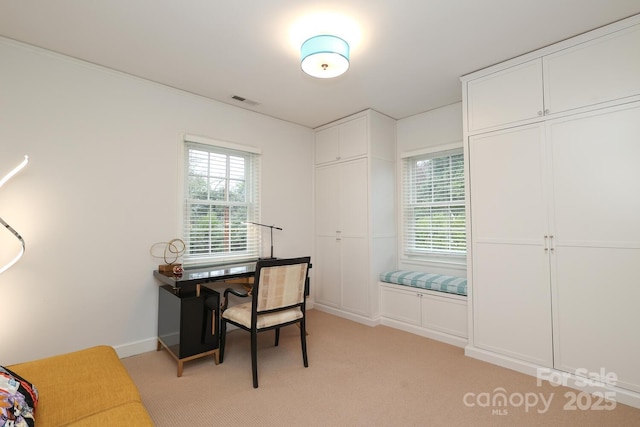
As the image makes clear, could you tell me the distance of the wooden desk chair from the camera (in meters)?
2.38

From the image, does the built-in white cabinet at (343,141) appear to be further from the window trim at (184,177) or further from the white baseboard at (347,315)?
the white baseboard at (347,315)

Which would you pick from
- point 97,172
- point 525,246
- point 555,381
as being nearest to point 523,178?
point 525,246

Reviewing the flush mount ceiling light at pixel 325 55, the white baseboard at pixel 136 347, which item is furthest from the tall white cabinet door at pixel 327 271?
the flush mount ceiling light at pixel 325 55

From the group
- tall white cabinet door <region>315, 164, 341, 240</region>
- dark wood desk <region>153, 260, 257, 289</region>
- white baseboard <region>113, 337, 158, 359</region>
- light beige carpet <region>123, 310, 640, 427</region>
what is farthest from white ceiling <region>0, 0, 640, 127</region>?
light beige carpet <region>123, 310, 640, 427</region>

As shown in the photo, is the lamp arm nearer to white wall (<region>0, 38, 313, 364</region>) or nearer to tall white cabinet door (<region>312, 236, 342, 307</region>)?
white wall (<region>0, 38, 313, 364</region>)

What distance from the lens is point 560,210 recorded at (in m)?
2.39

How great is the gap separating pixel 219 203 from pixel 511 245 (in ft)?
9.70

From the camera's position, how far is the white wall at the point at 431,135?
3.60 meters

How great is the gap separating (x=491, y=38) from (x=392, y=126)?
5.89 ft

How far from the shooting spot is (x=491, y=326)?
2.72 metres

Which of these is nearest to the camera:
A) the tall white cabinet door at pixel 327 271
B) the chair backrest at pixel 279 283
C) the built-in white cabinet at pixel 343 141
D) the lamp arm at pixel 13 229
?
the lamp arm at pixel 13 229

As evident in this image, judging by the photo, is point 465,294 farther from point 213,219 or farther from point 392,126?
point 213,219

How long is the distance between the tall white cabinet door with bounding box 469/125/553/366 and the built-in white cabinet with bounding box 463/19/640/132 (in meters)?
0.17

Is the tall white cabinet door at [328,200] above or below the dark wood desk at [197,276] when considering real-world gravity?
above
